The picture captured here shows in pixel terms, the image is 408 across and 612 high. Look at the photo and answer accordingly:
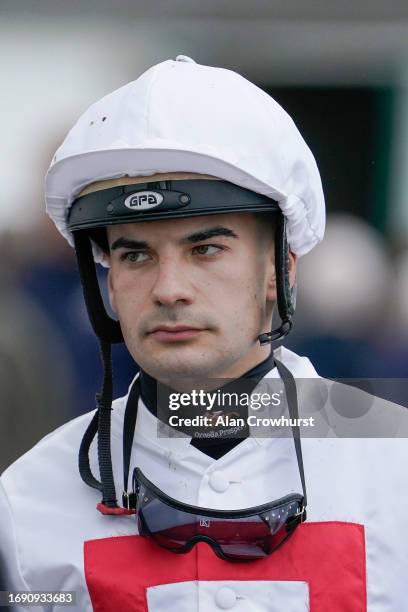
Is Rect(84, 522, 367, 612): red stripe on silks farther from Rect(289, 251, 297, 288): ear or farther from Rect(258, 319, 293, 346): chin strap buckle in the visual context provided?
Rect(289, 251, 297, 288): ear

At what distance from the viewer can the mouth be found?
1.48 metres

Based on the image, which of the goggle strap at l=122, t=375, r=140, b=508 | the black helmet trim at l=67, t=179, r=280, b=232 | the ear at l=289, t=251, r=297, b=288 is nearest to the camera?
the black helmet trim at l=67, t=179, r=280, b=232

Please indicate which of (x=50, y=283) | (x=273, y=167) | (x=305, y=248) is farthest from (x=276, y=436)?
(x=50, y=283)

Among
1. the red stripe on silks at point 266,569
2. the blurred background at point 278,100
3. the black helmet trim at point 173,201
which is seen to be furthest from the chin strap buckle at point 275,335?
the blurred background at point 278,100

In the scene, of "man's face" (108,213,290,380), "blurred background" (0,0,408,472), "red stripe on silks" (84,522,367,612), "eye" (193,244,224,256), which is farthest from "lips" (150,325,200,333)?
"blurred background" (0,0,408,472)

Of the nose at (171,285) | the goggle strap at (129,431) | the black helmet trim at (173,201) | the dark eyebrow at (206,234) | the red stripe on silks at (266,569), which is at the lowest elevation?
the red stripe on silks at (266,569)

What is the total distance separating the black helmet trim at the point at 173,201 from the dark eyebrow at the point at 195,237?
6 cm

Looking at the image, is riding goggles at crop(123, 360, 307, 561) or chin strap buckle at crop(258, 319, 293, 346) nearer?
riding goggles at crop(123, 360, 307, 561)

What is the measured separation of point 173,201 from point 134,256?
0.19 metres

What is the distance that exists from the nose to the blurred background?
695 mm

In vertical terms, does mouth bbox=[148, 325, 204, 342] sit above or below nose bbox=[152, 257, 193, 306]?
below

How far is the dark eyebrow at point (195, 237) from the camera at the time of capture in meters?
1.50

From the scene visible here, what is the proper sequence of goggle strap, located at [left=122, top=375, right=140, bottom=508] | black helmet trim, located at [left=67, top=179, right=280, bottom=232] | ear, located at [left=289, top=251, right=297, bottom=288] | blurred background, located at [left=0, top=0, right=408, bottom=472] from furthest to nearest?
blurred background, located at [left=0, top=0, right=408, bottom=472], ear, located at [left=289, top=251, right=297, bottom=288], goggle strap, located at [left=122, top=375, right=140, bottom=508], black helmet trim, located at [left=67, top=179, right=280, bottom=232]

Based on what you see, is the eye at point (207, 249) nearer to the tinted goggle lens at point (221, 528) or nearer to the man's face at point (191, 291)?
the man's face at point (191, 291)
